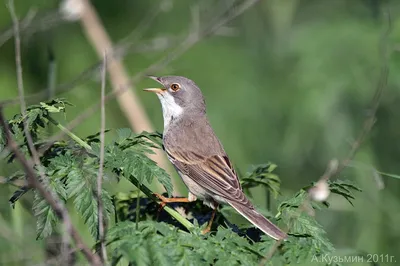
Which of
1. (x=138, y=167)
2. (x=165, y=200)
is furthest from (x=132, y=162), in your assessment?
(x=165, y=200)

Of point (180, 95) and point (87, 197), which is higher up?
point (180, 95)

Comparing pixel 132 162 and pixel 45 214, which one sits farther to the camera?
pixel 132 162

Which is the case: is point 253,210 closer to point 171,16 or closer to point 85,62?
point 85,62

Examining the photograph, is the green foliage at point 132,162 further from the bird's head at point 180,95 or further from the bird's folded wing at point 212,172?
the bird's head at point 180,95

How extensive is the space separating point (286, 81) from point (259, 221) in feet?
13.2

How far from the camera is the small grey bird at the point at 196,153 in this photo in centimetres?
463

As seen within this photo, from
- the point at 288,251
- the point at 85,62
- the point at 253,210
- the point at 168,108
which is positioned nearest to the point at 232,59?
the point at 85,62

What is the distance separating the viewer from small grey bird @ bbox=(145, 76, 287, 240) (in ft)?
15.2

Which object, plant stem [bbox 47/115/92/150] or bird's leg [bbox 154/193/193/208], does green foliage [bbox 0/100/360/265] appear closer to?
plant stem [bbox 47/115/92/150]

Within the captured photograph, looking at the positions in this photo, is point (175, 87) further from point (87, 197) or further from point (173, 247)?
point (173, 247)

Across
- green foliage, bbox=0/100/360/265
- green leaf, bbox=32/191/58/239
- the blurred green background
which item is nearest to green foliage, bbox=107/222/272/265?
green foliage, bbox=0/100/360/265

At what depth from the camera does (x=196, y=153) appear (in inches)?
217

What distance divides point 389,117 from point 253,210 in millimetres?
3209

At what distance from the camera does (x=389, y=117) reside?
23.3ft
